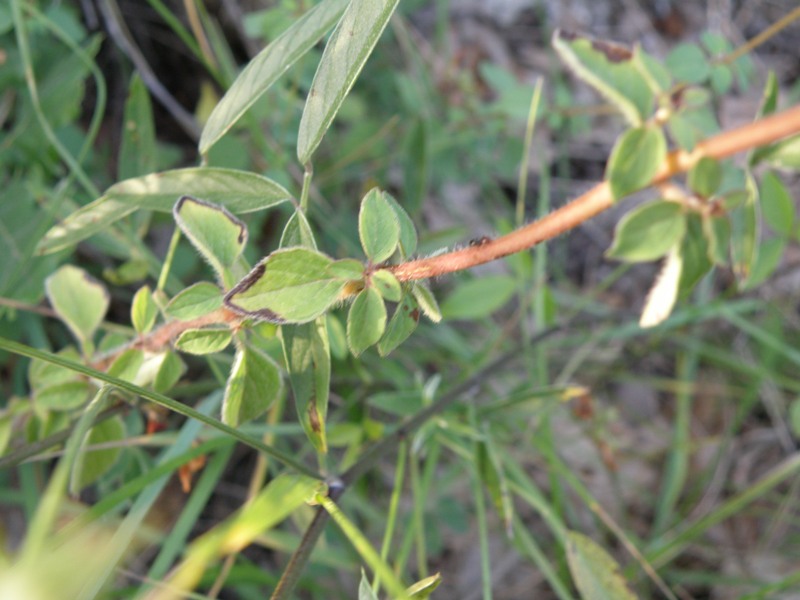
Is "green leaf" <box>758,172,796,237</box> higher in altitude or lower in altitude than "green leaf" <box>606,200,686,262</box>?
lower

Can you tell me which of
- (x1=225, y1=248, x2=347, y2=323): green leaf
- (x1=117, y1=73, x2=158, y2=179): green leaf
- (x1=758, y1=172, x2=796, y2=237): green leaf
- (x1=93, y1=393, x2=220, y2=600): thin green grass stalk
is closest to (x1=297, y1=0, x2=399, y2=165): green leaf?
(x1=225, y1=248, x2=347, y2=323): green leaf

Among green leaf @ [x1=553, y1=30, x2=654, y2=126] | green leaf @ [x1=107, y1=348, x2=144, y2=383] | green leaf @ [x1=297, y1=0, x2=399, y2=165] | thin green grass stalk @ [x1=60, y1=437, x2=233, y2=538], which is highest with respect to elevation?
green leaf @ [x1=297, y1=0, x2=399, y2=165]

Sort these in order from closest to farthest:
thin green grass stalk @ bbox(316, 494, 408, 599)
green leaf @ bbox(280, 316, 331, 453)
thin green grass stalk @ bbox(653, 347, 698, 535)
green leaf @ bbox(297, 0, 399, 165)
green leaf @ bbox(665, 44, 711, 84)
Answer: thin green grass stalk @ bbox(316, 494, 408, 599) → green leaf @ bbox(297, 0, 399, 165) → green leaf @ bbox(280, 316, 331, 453) → green leaf @ bbox(665, 44, 711, 84) → thin green grass stalk @ bbox(653, 347, 698, 535)

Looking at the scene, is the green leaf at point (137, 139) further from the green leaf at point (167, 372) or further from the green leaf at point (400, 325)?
the green leaf at point (400, 325)

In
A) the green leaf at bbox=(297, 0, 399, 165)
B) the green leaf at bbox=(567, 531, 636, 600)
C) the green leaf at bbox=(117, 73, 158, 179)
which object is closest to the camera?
the green leaf at bbox=(297, 0, 399, 165)

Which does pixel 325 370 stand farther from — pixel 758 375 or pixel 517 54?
pixel 517 54

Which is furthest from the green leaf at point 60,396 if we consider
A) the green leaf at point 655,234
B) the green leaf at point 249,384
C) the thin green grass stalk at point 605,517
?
the thin green grass stalk at point 605,517

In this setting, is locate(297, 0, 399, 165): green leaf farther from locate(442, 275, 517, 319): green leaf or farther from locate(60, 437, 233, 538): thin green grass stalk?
locate(442, 275, 517, 319): green leaf
